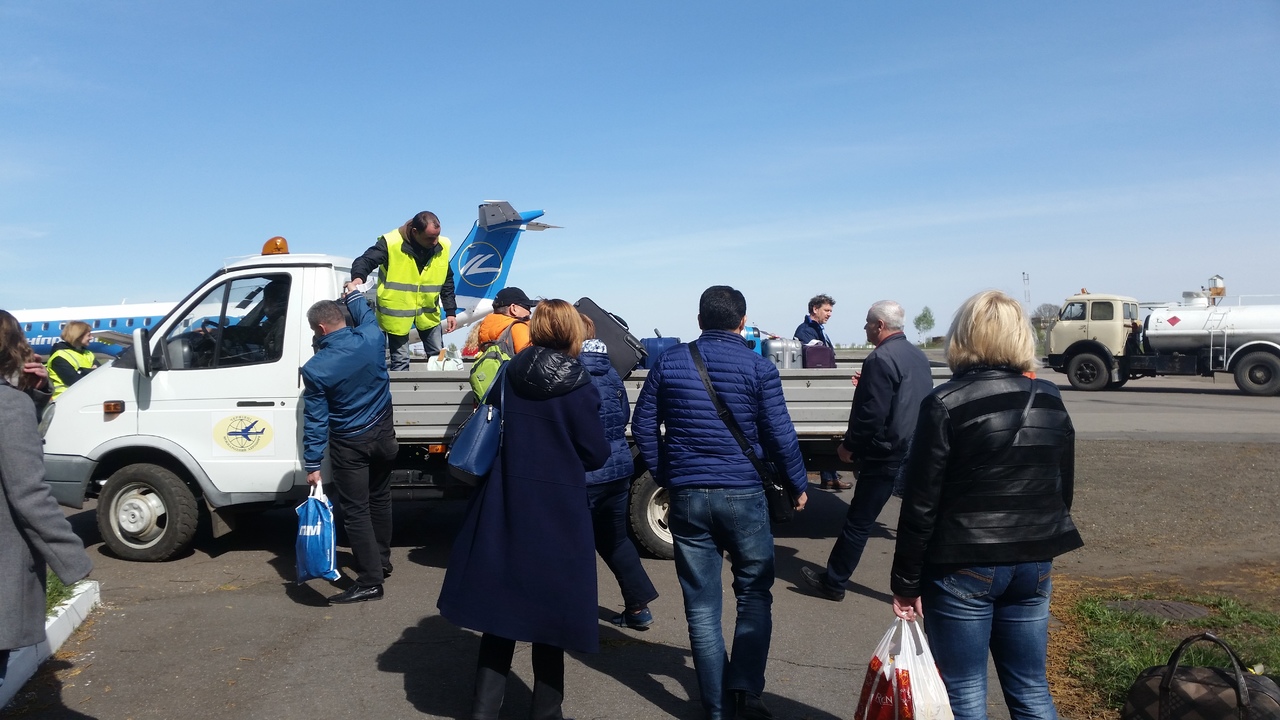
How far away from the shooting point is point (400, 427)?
6.64 meters

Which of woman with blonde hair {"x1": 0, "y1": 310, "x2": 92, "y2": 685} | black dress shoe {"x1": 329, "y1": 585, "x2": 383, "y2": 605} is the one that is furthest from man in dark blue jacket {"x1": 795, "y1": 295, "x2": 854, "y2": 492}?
woman with blonde hair {"x1": 0, "y1": 310, "x2": 92, "y2": 685}

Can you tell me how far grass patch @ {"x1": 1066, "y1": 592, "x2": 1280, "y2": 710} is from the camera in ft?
14.5

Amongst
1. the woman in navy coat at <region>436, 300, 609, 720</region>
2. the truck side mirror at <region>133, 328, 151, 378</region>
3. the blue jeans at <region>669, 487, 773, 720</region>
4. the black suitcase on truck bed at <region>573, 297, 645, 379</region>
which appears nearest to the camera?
the woman in navy coat at <region>436, 300, 609, 720</region>

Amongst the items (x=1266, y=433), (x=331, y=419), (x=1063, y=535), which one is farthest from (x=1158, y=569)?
(x=1266, y=433)

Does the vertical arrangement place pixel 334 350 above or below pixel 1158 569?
above

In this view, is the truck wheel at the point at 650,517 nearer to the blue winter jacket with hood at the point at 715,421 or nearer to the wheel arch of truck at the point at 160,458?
the blue winter jacket with hood at the point at 715,421

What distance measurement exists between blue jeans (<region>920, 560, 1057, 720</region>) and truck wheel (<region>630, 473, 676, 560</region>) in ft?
12.1

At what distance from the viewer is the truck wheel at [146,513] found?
6867 millimetres

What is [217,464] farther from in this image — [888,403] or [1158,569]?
[1158,569]

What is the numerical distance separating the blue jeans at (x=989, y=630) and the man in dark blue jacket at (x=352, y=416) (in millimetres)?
3855

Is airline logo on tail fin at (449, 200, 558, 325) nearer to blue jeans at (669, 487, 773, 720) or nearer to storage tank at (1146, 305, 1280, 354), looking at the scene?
blue jeans at (669, 487, 773, 720)

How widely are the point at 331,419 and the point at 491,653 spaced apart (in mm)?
2512

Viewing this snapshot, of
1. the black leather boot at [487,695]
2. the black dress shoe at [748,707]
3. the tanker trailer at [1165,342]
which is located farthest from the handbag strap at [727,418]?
the tanker trailer at [1165,342]

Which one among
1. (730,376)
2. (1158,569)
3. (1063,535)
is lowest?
(1158,569)
